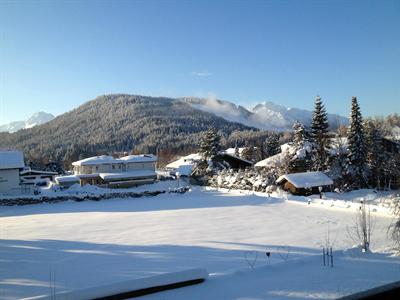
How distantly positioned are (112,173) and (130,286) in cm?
4473

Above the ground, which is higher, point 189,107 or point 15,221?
point 189,107

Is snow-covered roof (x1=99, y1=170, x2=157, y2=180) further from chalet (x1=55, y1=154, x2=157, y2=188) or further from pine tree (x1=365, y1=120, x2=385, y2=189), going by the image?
pine tree (x1=365, y1=120, x2=385, y2=189)

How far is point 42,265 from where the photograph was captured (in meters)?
10.7

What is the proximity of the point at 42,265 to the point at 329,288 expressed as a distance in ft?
29.8

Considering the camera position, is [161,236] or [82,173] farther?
[82,173]

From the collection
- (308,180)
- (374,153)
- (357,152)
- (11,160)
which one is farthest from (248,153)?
(11,160)

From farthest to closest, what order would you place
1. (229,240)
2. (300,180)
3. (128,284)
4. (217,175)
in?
1. (217,175)
2. (300,180)
3. (229,240)
4. (128,284)

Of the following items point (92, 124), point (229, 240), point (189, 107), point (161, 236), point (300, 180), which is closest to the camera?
point (229, 240)

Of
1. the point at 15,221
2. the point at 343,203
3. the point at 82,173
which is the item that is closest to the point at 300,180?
the point at 343,203

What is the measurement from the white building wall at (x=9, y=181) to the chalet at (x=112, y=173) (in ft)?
39.2

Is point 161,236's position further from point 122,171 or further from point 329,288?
point 122,171

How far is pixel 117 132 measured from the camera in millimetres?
149750

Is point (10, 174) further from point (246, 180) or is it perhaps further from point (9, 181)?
point (246, 180)

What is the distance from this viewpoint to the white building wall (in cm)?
3512
